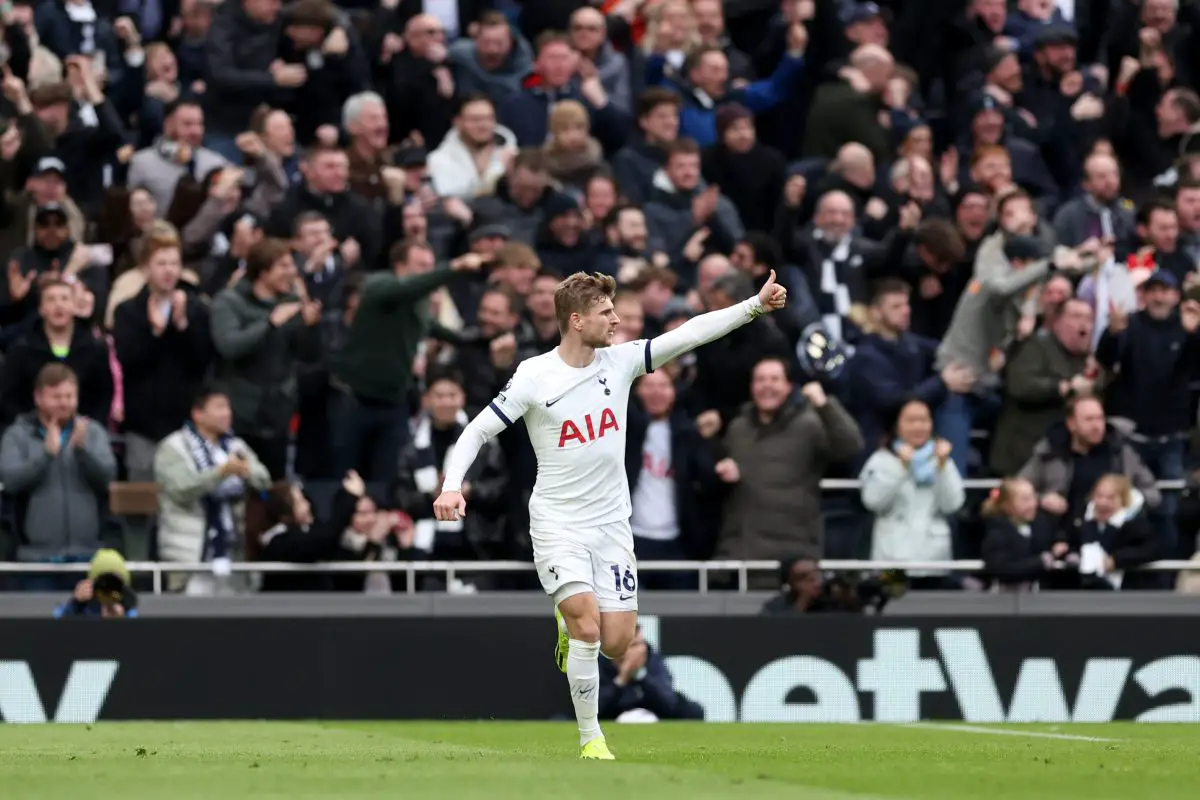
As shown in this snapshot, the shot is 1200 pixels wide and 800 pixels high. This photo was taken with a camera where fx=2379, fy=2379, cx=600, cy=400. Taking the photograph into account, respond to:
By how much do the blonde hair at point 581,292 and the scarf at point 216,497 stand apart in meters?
6.26

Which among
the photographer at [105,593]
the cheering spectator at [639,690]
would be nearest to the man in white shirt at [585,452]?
the cheering spectator at [639,690]

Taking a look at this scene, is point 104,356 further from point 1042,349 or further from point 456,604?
point 1042,349

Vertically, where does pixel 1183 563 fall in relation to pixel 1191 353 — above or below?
below

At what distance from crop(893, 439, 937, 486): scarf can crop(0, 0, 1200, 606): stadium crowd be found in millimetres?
55

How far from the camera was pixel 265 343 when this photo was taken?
17375 mm

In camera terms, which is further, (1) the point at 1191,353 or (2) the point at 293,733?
(1) the point at 1191,353

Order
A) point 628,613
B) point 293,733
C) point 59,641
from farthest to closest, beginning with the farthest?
point 59,641
point 293,733
point 628,613

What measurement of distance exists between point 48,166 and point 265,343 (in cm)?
260

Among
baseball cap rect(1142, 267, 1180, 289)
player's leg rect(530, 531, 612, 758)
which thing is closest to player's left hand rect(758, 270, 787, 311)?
player's leg rect(530, 531, 612, 758)

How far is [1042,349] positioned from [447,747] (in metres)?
6.95

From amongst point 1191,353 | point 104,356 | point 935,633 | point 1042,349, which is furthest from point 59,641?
point 1191,353

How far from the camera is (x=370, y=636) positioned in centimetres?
1722

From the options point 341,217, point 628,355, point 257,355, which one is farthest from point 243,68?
point 628,355

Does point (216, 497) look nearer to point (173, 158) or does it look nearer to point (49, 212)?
point (49, 212)
